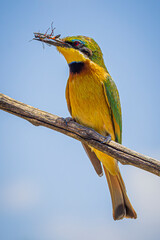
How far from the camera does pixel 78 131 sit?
337 centimetres

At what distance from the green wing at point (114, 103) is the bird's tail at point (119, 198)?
57 centimetres

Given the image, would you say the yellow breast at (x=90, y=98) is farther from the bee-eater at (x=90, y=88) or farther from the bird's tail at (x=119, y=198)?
the bird's tail at (x=119, y=198)

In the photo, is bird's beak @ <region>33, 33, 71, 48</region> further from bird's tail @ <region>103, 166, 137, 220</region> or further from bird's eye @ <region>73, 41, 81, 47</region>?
bird's tail @ <region>103, 166, 137, 220</region>

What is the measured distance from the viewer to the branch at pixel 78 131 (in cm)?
317

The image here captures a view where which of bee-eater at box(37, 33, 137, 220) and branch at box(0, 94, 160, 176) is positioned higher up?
bee-eater at box(37, 33, 137, 220)

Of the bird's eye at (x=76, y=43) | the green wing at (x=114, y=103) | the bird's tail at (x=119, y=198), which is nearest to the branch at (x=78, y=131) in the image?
the green wing at (x=114, y=103)

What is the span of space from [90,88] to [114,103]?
0.43 meters

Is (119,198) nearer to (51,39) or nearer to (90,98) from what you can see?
(90,98)

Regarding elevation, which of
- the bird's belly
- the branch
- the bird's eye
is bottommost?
the branch

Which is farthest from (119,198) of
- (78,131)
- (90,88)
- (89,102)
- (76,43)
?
(76,43)

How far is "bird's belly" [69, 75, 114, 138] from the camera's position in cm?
354

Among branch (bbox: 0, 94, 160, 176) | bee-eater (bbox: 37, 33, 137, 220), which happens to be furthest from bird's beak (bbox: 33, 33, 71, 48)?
branch (bbox: 0, 94, 160, 176)

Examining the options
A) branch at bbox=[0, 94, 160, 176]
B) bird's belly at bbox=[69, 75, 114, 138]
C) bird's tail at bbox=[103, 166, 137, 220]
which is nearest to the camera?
branch at bbox=[0, 94, 160, 176]

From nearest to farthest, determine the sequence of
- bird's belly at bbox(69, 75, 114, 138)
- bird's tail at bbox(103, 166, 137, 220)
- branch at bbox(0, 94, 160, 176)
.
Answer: branch at bbox(0, 94, 160, 176)
bird's belly at bbox(69, 75, 114, 138)
bird's tail at bbox(103, 166, 137, 220)
